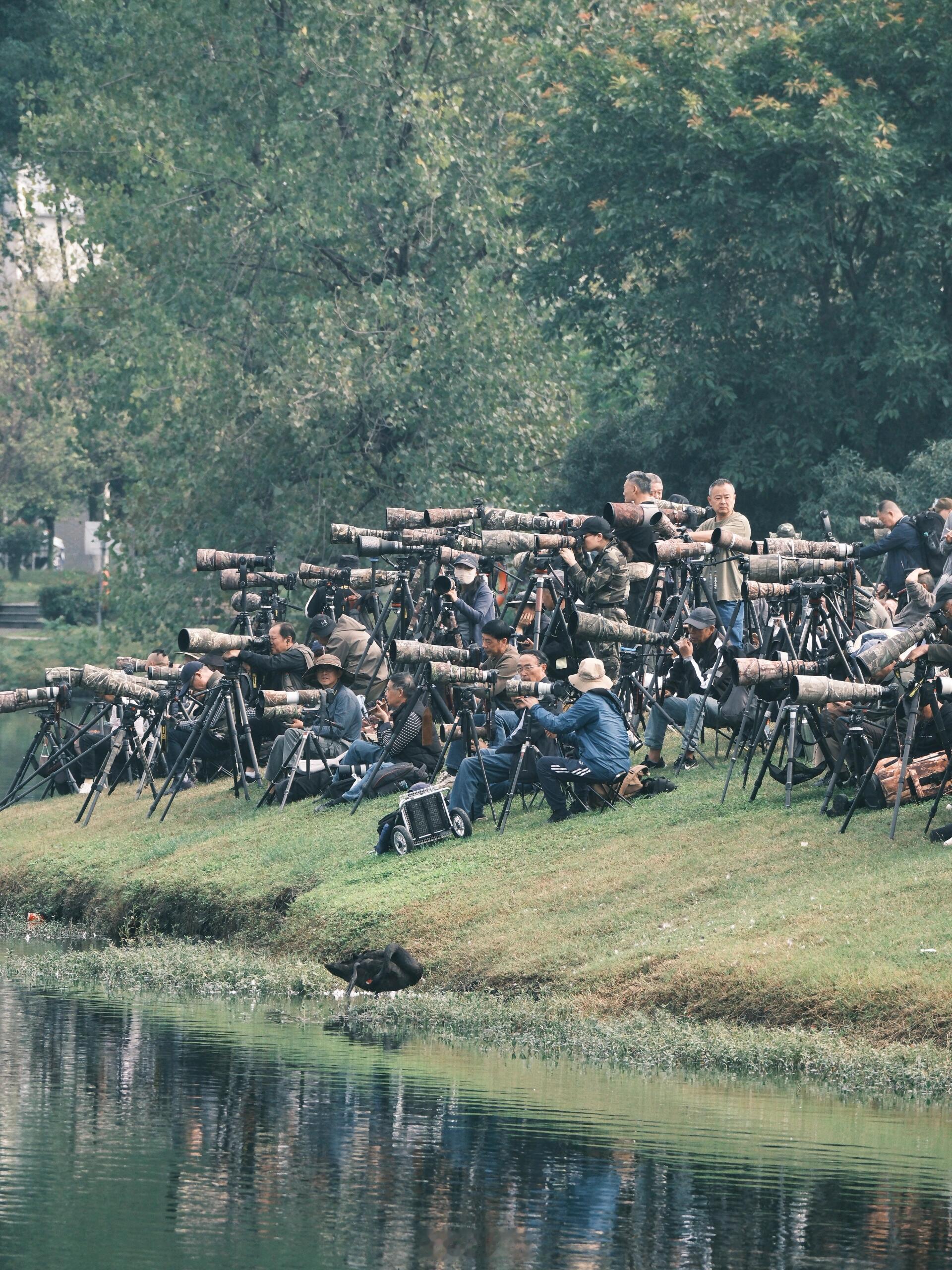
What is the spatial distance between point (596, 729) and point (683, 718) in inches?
72.4

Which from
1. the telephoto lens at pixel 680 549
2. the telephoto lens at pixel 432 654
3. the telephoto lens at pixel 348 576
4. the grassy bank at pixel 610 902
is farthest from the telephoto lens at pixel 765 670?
the telephoto lens at pixel 348 576

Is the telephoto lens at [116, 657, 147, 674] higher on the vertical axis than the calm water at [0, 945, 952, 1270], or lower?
higher

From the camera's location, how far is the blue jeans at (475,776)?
1847cm

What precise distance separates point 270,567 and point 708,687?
22.9ft

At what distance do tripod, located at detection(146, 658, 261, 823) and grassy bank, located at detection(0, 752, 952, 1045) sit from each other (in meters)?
0.64

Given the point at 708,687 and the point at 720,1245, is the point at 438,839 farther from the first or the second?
the point at 720,1245

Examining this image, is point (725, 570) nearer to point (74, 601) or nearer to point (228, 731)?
point (228, 731)

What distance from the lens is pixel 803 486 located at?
3300 cm

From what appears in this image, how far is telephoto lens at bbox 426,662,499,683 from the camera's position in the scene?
18672 millimetres

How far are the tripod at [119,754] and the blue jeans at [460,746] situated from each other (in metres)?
4.55

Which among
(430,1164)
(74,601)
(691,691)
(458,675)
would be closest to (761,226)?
(691,691)

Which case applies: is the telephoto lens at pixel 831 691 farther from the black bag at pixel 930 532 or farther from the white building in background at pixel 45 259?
the white building in background at pixel 45 259

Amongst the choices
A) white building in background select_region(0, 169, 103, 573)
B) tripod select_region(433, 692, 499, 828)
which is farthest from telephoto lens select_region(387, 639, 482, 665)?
white building in background select_region(0, 169, 103, 573)

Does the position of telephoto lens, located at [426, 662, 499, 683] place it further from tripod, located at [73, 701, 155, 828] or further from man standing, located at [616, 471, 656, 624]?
tripod, located at [73, 701, 155, 828]
